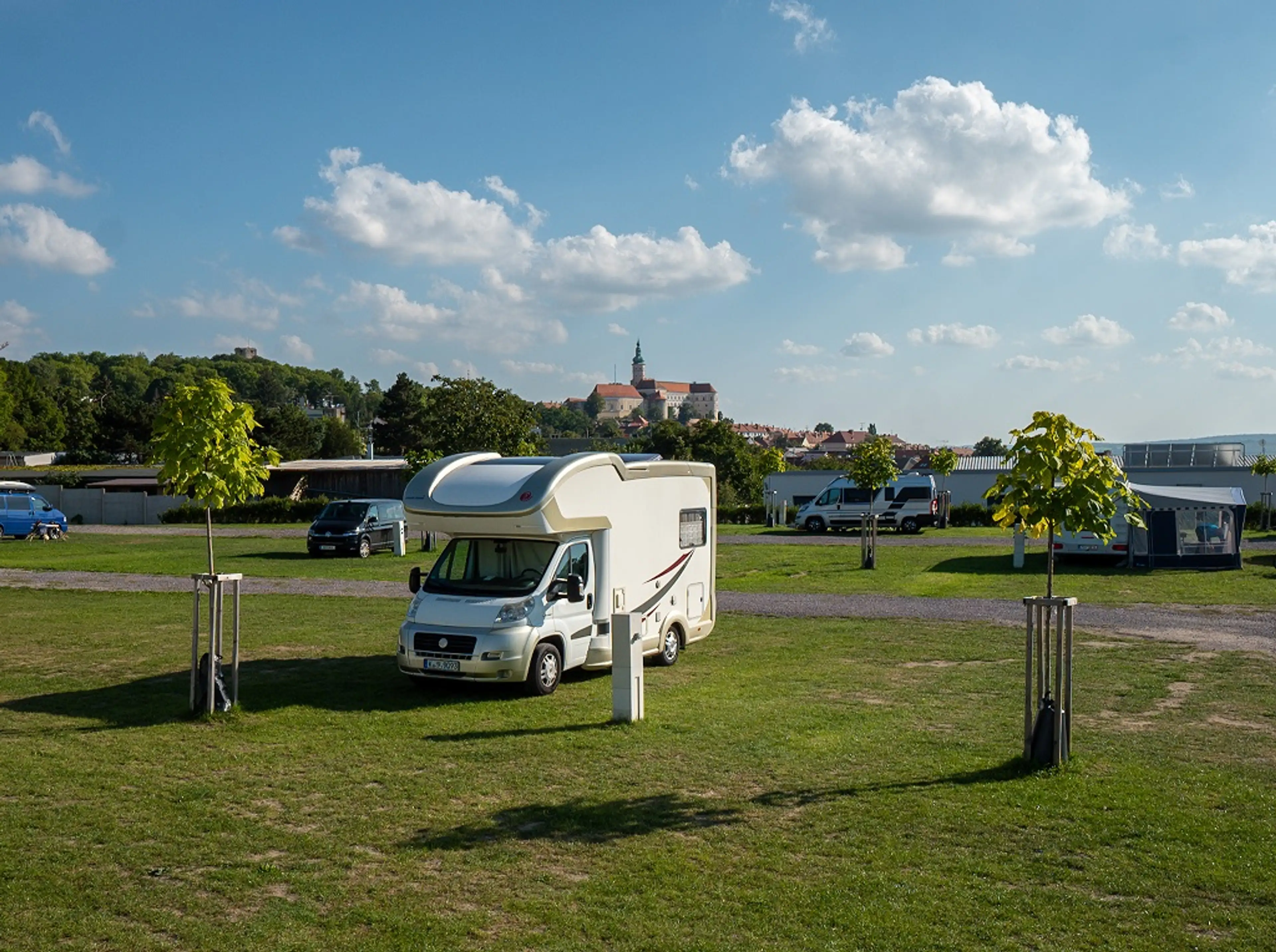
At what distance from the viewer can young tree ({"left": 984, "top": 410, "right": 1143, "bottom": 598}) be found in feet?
30.0

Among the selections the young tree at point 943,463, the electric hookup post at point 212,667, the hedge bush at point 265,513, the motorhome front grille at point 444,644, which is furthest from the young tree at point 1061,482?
the hedge bush at point 265,513

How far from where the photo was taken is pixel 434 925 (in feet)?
20.3

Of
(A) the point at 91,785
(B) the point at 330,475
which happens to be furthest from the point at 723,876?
(B) the point at 330,475

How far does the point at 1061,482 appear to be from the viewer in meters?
9.20

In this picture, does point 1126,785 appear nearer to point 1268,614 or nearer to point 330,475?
point 1268,614

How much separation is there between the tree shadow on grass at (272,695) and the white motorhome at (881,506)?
31334 mm

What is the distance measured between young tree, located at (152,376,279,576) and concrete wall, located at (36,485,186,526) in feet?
156

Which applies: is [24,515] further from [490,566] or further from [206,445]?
[490,566]

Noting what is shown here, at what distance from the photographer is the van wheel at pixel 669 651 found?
14766 mm

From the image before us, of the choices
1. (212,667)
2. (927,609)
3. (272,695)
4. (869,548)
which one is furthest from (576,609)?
(869,548)

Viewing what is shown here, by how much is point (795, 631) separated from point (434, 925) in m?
12.7

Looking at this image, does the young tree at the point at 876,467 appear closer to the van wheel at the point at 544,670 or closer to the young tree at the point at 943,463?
the young tree at the point at 943,463

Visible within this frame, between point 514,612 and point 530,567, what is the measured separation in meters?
0.67

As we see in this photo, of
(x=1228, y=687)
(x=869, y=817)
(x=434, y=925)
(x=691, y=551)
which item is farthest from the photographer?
(x=691, y=551)
